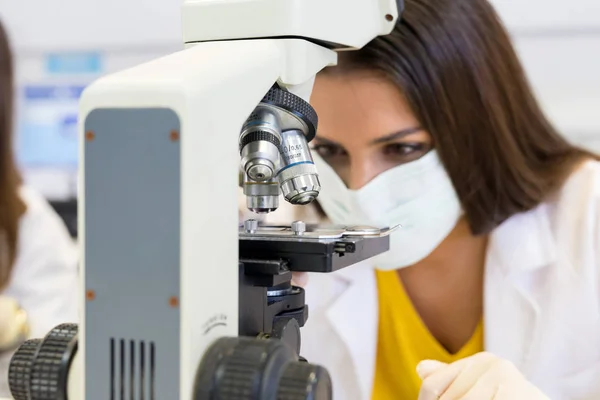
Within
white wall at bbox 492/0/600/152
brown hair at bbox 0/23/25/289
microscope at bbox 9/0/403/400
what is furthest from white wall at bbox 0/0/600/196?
microscope at bbox 9/0/403/400

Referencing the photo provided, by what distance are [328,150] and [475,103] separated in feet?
0.83

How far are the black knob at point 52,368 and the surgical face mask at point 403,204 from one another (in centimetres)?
53

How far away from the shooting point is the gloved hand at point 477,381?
570mm

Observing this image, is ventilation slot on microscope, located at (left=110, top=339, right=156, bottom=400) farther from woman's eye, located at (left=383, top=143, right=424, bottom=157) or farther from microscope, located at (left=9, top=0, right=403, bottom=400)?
woman's eye, located at (left=383, top=143, right=424, bottom=157)

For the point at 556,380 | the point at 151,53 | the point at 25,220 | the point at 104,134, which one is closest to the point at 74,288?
the point at 25,220

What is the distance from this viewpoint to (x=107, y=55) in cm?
207

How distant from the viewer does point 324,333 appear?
43.1 inches

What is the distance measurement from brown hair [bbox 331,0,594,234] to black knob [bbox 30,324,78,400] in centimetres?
62

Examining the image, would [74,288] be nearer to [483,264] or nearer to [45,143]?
[45,143]

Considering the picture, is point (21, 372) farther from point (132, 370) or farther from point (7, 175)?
point (7, 175)

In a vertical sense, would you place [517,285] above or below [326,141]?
below

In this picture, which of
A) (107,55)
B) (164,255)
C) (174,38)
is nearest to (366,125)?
(164,255)

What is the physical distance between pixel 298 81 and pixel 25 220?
125cm

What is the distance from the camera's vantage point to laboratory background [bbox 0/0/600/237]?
165cm
